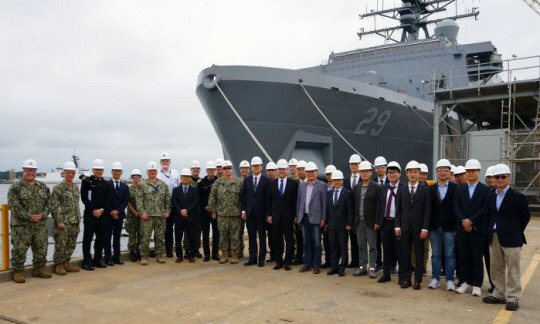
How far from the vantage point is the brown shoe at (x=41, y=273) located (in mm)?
5574

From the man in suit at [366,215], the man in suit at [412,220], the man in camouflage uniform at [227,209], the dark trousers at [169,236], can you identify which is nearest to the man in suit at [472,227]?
the man in suit at [412,220]

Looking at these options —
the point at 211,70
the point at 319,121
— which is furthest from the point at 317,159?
the point at 211,70

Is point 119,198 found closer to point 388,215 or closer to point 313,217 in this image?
point 313,217

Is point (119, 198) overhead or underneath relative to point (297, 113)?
underneath

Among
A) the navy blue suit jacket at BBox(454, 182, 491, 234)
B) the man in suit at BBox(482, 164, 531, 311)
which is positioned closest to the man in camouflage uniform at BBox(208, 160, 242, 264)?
the navy blue suit jacket at BBox(454, 182, 491, 234)

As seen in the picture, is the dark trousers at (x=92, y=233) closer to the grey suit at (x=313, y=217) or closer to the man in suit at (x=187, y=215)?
the man in suit at (x=187, y=215)

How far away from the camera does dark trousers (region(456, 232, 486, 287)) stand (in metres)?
4.67

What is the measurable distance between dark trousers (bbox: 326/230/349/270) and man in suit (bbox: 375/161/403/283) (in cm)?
56

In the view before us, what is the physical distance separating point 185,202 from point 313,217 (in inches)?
79.7

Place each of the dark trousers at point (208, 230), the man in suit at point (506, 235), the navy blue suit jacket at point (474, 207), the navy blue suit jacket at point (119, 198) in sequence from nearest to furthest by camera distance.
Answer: the man in suit at point (506, 235) → the navy blue suit jacket at point (474, 207) → the navy blue suit jacket at point (119, 198) → the dark trousers at point (208, 230)

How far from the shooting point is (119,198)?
21.3ft

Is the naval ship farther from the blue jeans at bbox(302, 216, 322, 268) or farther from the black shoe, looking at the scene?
the black shoe

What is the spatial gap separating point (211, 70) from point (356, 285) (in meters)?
8.85

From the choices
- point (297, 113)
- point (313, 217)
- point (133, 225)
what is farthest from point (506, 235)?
point (297, 113)
